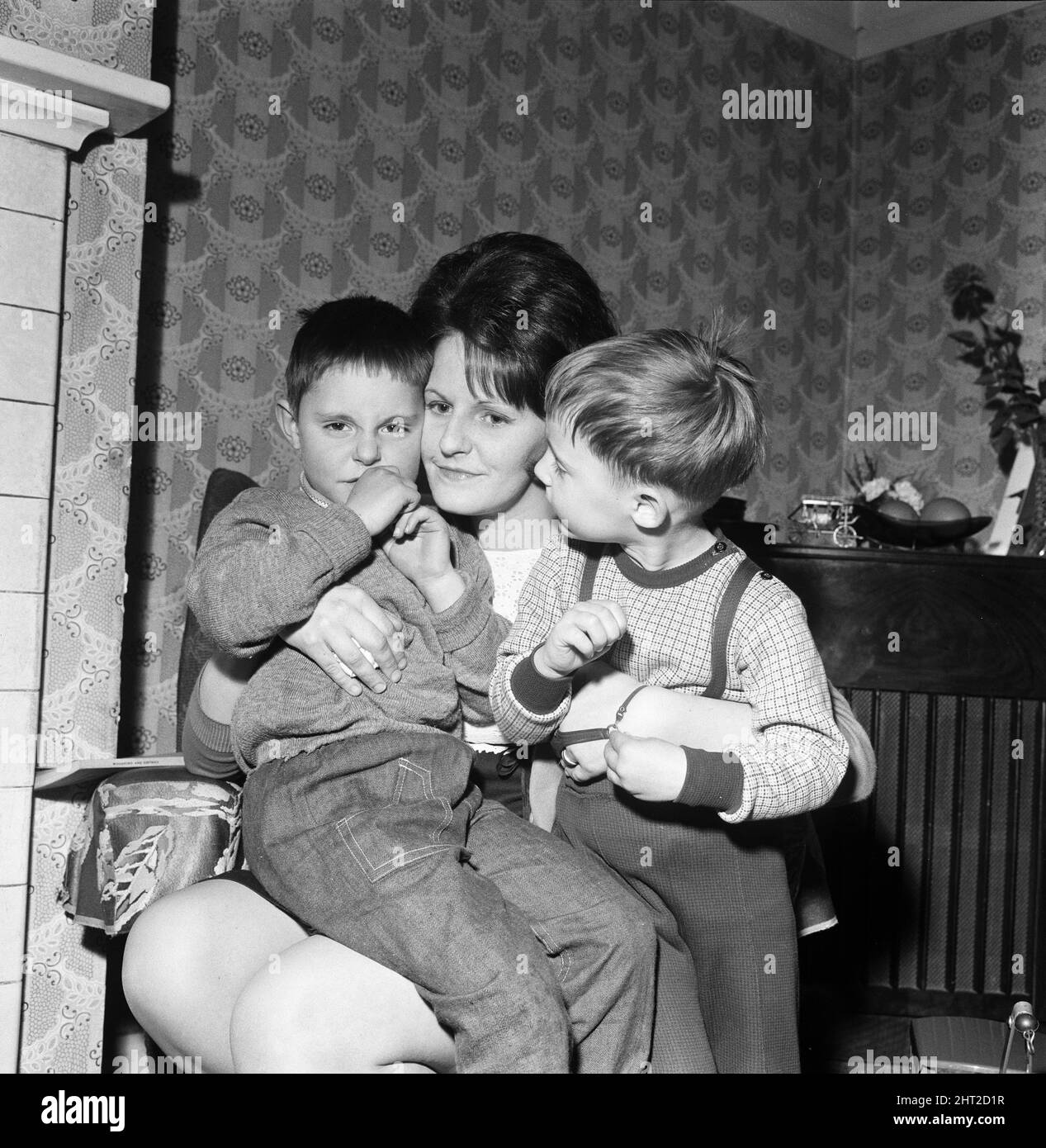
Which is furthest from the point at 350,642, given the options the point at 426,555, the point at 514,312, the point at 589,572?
the point at 514,312

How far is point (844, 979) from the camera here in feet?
8.73

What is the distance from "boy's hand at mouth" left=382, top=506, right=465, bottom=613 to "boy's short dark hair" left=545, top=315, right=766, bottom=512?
21 centimetres

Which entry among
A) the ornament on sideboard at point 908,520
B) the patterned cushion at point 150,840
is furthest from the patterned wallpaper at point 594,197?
the patterned cushion at point 150,840

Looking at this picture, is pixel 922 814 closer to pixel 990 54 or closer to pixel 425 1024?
pixel 425 1024

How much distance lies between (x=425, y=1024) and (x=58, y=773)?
0.91 m

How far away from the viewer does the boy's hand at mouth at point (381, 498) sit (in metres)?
1.31

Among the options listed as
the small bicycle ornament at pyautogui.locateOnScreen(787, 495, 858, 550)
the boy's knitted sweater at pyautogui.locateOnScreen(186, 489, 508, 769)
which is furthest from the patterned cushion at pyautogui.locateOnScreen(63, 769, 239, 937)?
the small bicycle ornament at pyautogui.locateOnScreen(787, 495, 858, 550)

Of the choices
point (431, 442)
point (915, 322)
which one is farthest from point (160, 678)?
point (915, 322)

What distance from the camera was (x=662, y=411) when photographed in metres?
1.22

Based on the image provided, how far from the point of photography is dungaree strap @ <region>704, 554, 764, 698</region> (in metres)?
1.24

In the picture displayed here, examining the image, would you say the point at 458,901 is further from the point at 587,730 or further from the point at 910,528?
the point at 910,528

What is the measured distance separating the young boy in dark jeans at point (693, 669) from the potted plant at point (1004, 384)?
6.05 feet

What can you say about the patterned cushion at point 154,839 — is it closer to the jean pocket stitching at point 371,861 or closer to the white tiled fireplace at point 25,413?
the white tiled fireplace at point 25,413
